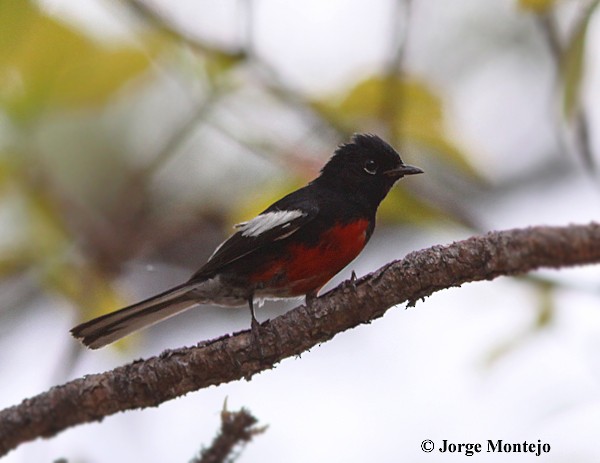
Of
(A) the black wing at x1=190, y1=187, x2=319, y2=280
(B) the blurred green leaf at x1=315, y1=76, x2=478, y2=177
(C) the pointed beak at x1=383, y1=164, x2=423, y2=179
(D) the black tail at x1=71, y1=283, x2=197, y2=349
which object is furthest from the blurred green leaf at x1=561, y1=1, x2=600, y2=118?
(D) the black tail at x1=71, y1=283, x2=197, y2=349

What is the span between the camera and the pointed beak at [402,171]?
14.2 feet

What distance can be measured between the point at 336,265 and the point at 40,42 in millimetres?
1572

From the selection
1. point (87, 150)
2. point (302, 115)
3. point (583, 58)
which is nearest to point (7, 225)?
point (87, 150)

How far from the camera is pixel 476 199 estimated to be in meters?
7.38

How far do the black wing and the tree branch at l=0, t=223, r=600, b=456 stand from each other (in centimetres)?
111

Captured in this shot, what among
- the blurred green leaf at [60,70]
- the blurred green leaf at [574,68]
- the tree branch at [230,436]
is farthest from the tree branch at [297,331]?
the blurred green leaf at [60,70]

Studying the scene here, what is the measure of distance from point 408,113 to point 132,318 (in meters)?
1.49

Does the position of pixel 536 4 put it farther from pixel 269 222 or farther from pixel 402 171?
pixel 269 222

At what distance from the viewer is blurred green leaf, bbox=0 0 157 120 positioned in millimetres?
3611

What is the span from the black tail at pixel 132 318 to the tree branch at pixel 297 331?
922 mm

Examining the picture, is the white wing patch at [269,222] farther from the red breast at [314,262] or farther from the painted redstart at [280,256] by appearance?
the red breast at [314,262]

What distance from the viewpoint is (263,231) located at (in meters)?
4.10

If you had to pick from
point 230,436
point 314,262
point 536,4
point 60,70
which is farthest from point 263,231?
point 230,436

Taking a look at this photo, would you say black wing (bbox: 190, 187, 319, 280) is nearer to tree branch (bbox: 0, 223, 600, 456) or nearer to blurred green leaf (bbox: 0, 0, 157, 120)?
blurred green leaf (bbox: 0, 0, 157, 120)
